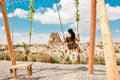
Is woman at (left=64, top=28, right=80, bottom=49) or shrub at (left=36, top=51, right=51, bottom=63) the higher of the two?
woman at (left=64, top=28, right=80, bottom=49)

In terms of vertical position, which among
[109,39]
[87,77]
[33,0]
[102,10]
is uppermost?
[33,0]

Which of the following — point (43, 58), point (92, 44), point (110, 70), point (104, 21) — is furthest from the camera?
point (43, 58)

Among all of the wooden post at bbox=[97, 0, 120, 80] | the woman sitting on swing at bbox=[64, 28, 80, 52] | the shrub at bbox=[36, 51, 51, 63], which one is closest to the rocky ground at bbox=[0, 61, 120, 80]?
the woman sitting on swing at bbox=[64, 28, 80, 52]


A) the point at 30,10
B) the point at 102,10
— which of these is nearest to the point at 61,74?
the point at 30,10

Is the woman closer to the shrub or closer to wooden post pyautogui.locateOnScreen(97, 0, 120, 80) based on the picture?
the shrub

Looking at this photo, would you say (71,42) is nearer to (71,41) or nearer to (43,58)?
(71,41)

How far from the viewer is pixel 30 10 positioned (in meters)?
13.7

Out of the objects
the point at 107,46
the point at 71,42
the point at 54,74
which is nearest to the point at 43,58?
the point at 71,42

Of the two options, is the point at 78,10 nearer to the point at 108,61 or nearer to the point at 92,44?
the point at 92,44

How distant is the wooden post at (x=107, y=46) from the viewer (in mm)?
4945

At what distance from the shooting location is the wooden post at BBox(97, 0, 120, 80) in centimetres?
495

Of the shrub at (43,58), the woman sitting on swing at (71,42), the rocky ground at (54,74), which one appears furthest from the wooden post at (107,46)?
the shrub at (43,58)

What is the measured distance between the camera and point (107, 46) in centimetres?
507

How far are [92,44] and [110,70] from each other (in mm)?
4699
